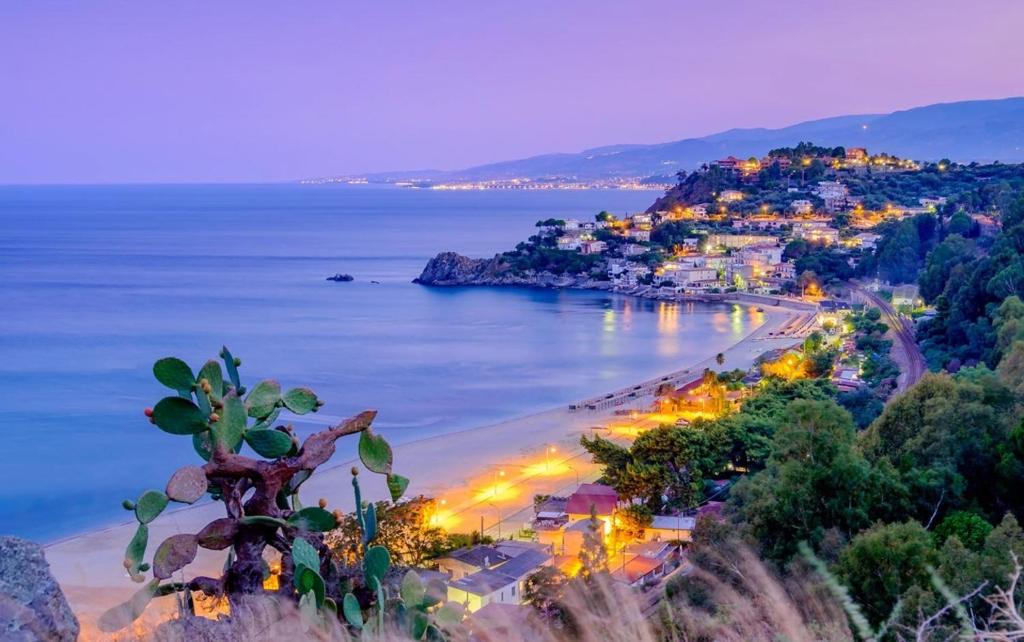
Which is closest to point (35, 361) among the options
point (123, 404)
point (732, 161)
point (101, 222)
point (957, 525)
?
point (123, 404)

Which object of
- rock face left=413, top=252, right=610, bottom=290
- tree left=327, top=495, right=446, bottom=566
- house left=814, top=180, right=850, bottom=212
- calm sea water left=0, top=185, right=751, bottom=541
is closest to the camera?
tree left=327, top=495, right=446, bottom=566

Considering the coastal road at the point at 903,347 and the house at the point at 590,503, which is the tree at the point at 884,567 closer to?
the house at the point at 590,503

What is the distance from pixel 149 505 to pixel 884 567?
14.4ft

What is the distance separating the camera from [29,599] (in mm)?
2051

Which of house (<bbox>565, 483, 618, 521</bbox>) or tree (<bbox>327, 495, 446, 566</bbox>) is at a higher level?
tree (<bbox>327, 495, 446, 566</bbox>)

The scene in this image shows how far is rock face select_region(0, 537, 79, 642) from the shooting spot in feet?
6.37

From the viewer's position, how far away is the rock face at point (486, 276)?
48.1 meters

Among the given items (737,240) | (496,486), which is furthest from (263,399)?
(737,240)

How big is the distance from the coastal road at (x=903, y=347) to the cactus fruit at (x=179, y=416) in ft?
48.0

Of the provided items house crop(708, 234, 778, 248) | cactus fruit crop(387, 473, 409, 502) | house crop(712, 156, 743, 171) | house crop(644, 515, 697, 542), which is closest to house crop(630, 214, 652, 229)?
house crop(708, 234, 778, 248)

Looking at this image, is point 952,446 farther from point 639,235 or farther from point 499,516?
point 639,235

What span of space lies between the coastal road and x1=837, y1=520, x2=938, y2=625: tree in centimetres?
1046

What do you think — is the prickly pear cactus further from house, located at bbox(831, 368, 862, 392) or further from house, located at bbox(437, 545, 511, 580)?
house, located at bbox(831, 368, 862, 392)

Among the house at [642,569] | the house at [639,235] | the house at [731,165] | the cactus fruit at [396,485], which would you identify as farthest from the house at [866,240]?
the cactus fruit at [396,485]
